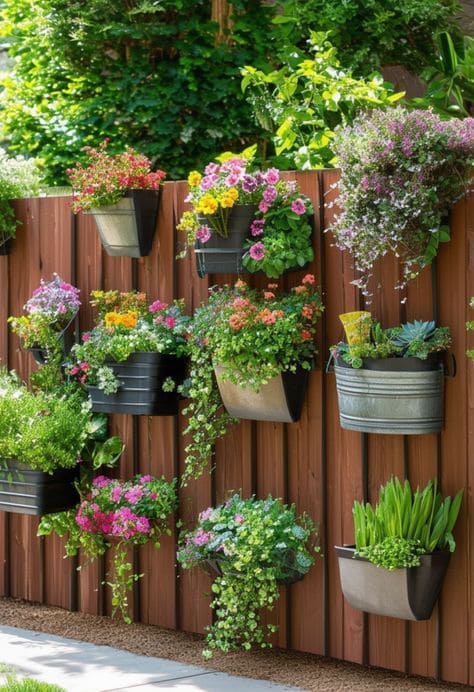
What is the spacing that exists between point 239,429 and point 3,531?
67.1 inches

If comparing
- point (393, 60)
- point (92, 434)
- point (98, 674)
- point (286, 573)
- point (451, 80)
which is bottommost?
point (98, 674)

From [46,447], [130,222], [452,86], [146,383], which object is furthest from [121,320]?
[452,86]

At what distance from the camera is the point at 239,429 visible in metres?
5.29

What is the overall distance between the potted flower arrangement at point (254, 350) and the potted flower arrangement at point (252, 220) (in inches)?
4.6

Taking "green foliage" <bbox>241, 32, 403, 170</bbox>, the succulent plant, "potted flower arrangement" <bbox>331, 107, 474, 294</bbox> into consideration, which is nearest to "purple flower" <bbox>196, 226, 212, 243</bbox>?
"potted flower arrangement" <bbox>331, 107, 474, 294</bbox>

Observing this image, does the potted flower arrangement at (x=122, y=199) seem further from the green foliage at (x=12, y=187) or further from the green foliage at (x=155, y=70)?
the green foliage at (x=155, y=70)

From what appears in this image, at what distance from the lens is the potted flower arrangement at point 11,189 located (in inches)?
242

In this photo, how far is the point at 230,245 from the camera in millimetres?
4953

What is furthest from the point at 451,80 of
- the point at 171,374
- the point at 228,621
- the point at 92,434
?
the point at 228,621

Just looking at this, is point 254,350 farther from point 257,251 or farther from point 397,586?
point 397,586

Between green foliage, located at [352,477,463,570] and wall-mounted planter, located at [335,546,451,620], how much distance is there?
0.04 meters

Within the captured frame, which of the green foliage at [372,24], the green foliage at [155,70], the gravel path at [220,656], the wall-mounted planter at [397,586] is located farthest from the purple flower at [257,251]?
the green foliage at [155,70]

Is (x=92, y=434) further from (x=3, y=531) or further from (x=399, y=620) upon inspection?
(x=399, y=620)

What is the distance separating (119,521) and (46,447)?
0.49 metres
